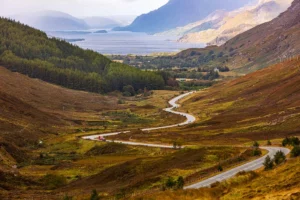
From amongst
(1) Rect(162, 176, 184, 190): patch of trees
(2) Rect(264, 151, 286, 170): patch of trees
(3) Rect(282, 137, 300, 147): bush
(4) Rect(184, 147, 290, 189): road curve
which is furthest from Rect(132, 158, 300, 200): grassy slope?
(3) Rect(282, 137, 300, 147): bush

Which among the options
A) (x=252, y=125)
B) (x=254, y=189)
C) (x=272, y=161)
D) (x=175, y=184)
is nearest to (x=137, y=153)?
(x=252, y=125)

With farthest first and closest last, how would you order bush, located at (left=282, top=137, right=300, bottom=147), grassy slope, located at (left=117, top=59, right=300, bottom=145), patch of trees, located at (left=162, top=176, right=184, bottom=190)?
grassy slope, located at (left=117, top=59, right=300, bottom=145), bush, located at (left=282, top=137, right=300, bottom=147), patch of trees, located at (left=162, top=176, right=184, bottom=190)

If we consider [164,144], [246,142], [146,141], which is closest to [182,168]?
[246,142]

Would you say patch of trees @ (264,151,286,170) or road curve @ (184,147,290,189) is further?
patch of trees @ (264,151,286,170)

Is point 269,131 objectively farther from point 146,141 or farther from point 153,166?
point 153,166

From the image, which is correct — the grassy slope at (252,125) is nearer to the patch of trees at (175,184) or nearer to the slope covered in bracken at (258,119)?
the slope covered in bracken at (258,119)

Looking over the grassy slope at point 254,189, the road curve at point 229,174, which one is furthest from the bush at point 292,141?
the grassy slope at point 254,189

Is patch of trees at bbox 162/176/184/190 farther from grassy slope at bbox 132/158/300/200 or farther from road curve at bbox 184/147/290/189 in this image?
grassy slope at bbox 132/158/300/200

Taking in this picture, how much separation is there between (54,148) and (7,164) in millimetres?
28707

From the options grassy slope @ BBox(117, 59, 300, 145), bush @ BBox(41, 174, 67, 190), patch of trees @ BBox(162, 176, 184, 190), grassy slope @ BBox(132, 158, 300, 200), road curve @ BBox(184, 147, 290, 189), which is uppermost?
grassy slope @ BBox(132, 158, 300, 200)

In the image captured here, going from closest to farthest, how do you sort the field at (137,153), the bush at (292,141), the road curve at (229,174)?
the road curve at (229,174), the field at (137,153), the bush at (292,141)

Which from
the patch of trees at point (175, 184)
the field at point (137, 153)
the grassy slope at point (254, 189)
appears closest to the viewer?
the grassy slope at point (254, 189)

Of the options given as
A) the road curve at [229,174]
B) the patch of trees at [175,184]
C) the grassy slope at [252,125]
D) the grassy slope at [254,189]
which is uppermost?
the grassy slope at [254,189]

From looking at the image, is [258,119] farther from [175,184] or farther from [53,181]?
[175,184]
